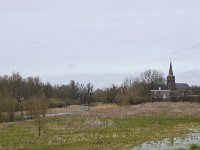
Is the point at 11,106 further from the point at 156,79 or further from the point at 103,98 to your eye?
the point at 156,79

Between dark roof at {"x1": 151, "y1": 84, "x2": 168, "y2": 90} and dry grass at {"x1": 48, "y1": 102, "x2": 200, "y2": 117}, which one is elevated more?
dark roof at {"x1": 151, "y1": 84, "x2": 168, "y2": 90}

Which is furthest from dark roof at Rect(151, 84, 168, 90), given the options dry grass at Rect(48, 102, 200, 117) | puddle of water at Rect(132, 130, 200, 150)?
puddle of water at Rect(132, 130, 200, 150)

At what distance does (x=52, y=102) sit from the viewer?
4739 inches

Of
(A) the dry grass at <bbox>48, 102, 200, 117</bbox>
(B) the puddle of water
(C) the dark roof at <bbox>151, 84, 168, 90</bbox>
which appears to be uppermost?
(C) the dark roof at <bbox>151, 84, 168, 90</bbox>

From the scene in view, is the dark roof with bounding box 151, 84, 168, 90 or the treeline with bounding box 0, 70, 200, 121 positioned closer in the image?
the treeline with bounding box 0, 70, 200, 121

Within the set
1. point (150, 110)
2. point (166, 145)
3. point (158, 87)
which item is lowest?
point (166, 145)

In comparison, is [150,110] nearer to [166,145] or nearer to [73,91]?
[166,145]

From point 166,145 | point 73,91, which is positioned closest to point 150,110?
point 166,145

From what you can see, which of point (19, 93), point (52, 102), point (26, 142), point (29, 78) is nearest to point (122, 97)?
point (52, 102)

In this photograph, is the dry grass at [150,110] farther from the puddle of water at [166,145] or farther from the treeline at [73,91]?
the puddle of water at [166,145]

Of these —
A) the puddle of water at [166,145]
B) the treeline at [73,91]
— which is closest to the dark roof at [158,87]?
the treeline at [73,91]

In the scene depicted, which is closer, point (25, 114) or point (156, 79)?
point (25, 114)

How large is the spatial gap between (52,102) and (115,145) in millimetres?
94263

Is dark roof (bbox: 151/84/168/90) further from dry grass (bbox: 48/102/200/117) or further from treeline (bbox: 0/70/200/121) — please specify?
dry grass (bbox: 48/102/200/117)
